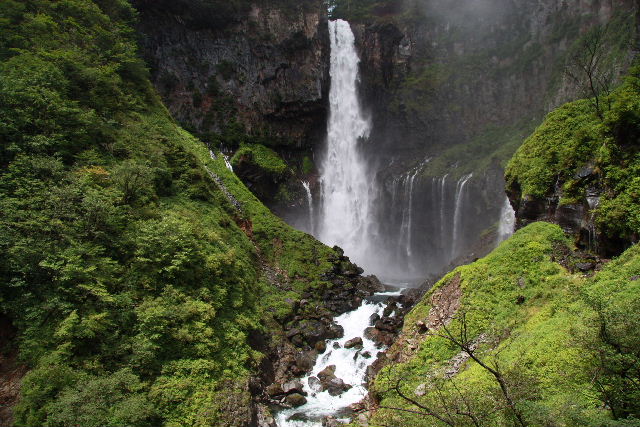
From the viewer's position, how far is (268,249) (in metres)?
24.5

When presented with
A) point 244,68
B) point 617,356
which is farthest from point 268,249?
point 244,68

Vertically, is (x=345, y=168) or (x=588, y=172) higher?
(x=345, y=168)

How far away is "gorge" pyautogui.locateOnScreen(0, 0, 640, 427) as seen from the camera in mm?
8672

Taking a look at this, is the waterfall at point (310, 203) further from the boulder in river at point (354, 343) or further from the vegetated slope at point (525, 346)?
the vegetated slope at point (525, 346)

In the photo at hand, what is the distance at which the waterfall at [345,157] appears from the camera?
3928 cm

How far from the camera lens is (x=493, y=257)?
1286 cm

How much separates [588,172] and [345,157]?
96.8 feet

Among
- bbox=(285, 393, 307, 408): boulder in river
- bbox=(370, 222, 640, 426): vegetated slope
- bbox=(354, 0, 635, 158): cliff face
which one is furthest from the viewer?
bbox=(354, 0, 635, 158): cliff face

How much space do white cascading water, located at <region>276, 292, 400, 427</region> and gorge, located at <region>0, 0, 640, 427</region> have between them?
0.13 metres

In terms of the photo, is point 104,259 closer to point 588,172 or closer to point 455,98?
point 588,172

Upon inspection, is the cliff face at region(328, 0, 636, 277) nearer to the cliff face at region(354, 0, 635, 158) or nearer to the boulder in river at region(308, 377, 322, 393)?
the cliff face at region(354, 0, 635, 158)

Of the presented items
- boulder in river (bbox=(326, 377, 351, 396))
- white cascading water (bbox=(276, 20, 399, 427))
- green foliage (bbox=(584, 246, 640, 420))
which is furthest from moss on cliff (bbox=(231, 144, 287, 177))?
green foliage (bbox=(584, 246, 640, 420))

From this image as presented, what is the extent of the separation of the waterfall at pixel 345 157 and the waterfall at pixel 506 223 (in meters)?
13.3

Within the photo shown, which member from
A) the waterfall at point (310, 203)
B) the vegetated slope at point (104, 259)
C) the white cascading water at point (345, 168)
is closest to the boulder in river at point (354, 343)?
the vegetated slope at point (104, 259)
